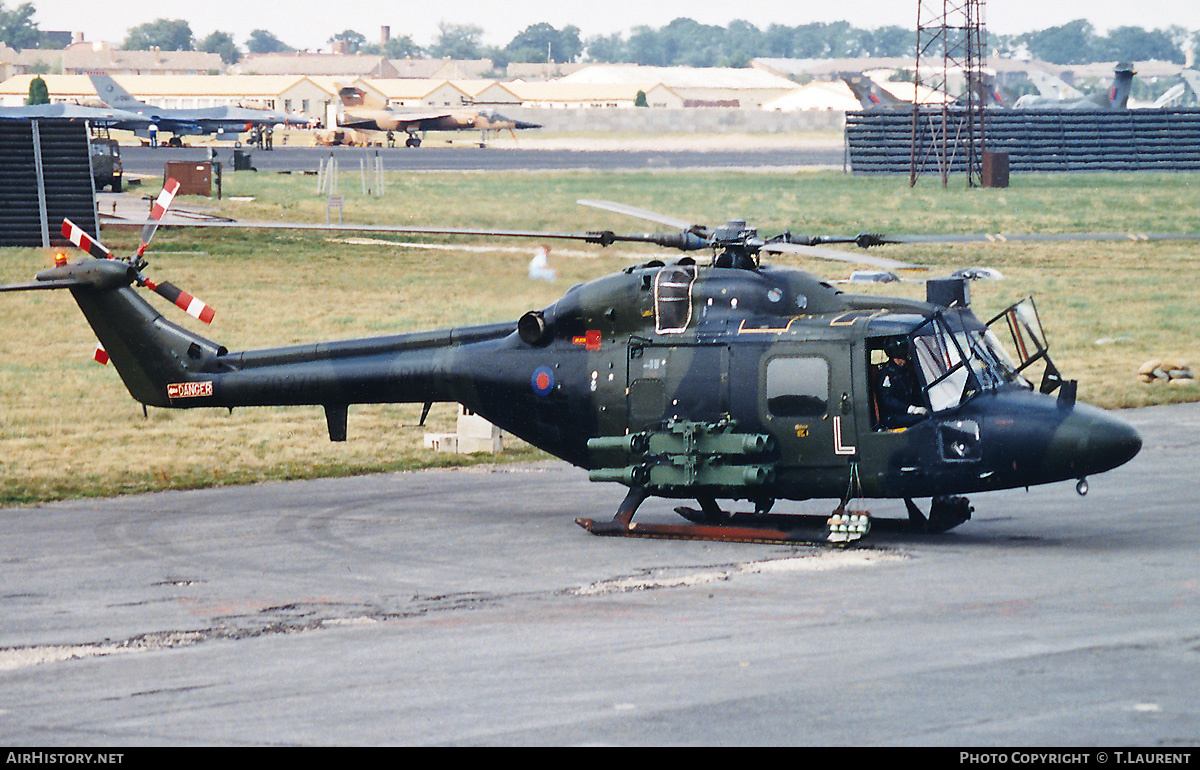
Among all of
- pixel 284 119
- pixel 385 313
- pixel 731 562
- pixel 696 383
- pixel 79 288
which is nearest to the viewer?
pixel 731 562

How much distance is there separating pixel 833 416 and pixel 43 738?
8.31 m

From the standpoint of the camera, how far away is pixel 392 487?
64.5ft

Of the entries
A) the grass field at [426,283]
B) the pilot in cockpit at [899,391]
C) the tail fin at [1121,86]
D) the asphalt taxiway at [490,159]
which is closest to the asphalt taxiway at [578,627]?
the pilot in cockpit at [899,391]

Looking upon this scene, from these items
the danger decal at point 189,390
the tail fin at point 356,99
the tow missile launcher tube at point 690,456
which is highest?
the tail fin at point 356,99

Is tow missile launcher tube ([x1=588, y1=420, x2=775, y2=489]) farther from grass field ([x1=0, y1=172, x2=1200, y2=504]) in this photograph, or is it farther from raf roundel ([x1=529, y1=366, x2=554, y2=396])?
grass field ([x1=0, y1=172, x2=1200, y2=504])

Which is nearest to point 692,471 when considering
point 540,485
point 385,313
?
point 540,485

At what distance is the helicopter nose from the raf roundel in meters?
5.42

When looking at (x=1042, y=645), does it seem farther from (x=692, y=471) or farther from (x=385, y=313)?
(x=385, y=313)

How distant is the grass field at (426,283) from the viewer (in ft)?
73.2

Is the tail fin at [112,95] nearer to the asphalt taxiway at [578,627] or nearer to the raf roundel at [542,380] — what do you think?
the asphalt taxiway at [578,627]

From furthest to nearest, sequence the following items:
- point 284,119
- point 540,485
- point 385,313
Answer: point 284,119
point 385,313
point 540,485

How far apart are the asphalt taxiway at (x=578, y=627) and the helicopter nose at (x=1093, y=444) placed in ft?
3.04

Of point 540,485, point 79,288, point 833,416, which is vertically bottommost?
point 540,485

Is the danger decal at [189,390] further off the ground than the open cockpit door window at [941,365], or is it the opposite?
the open cockpit door window at [941,365]
